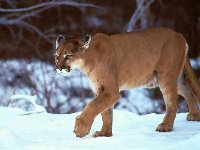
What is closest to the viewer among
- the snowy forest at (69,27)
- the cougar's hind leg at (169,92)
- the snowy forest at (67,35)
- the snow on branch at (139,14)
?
the cougar's hind leg at (169,92)

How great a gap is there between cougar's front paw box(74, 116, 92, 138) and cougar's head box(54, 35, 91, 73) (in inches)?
18.9

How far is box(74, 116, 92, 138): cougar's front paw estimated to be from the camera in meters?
5.15

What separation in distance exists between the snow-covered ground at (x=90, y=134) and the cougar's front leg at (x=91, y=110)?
4.0 inches

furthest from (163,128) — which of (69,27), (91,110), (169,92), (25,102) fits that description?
(69,27)

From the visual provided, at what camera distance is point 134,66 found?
19.4 feet

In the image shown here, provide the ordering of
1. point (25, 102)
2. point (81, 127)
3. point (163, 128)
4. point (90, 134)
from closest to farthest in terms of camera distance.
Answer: point (81, 127), point (90, 134), point (163, 128), point (25, 102)

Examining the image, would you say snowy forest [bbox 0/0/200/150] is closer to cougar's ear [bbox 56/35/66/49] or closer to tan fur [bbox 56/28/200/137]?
tan fur [bbox 56/28/200/137]

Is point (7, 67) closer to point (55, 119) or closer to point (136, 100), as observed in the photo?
point (136, 100)

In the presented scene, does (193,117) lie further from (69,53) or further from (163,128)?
(69,53)

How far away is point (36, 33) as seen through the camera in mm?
11211

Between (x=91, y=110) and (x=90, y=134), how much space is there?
0.50 metres

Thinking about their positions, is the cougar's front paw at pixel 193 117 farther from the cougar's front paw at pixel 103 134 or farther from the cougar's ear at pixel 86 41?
the cougar's ear at pixel 86 41

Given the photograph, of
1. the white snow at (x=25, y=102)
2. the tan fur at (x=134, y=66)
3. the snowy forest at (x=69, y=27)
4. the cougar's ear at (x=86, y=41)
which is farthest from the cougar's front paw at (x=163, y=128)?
the snowy forest at (x=69, y=27)

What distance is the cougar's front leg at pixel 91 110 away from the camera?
516 cm
